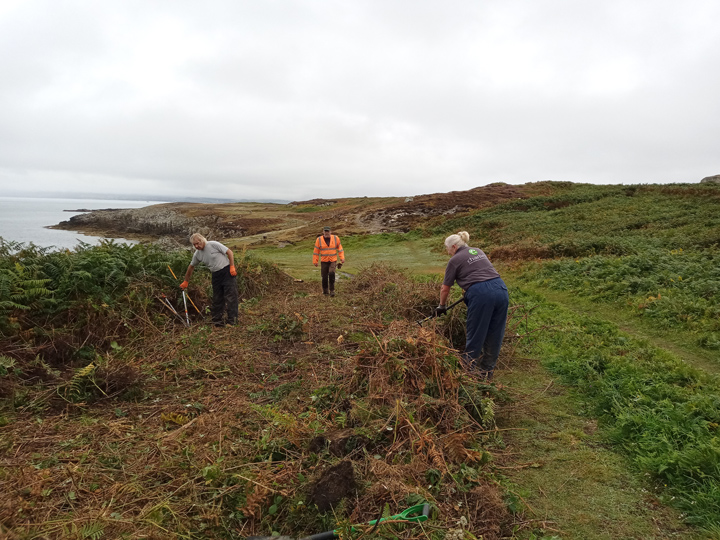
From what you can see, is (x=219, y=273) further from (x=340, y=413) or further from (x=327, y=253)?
(x=340, y=413)

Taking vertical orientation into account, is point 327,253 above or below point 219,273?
above

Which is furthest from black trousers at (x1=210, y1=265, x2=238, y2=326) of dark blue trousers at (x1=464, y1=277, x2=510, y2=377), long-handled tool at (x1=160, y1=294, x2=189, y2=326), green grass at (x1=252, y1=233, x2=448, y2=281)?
green grass at (x1=252, y1=233, x2=448, y2=281)

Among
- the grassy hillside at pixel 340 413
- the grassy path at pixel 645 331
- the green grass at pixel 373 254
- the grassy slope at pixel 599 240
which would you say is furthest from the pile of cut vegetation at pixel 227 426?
the green grass at pixel 373 254

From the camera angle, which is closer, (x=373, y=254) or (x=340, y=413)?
(x=340, y=413)

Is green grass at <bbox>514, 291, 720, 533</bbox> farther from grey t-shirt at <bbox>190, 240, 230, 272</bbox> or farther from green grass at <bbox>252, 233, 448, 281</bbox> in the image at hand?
green grass at <bbox>252, 233, 448, 281</bbox>

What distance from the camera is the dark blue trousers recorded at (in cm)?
523

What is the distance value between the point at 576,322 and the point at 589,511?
17.3 ft

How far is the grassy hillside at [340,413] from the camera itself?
319 cm

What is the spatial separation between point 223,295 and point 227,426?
15.1 feet

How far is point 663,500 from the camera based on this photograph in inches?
134

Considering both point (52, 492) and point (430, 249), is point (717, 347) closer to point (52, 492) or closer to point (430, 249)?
point (52, 492)

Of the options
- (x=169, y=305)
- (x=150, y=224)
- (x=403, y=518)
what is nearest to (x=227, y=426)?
(x=403, y=518)

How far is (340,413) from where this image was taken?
4508 millimetres

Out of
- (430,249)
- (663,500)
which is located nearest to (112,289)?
(663,500)
